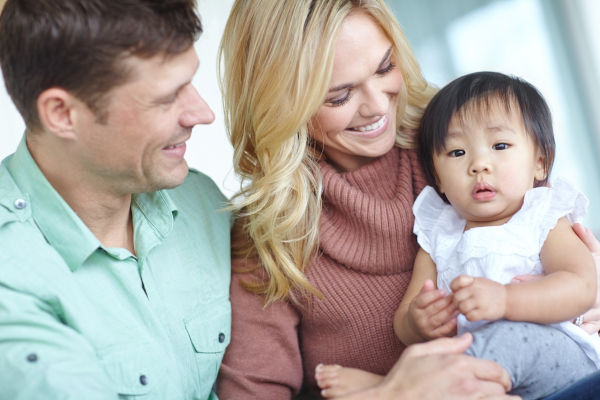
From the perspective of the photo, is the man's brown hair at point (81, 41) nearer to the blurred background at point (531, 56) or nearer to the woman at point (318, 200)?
the woman at point (318, 200)

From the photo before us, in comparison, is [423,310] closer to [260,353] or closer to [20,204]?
[260,353]

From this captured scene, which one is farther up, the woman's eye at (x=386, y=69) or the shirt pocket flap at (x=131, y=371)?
the woman's eye at (x=386, y=69)

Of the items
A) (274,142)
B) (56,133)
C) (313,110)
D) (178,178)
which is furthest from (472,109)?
(56,133)

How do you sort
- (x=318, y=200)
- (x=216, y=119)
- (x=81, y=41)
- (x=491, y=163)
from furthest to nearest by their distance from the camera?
1. (x=216, y=119)
2. (x=318, y=200)
3. (x=491, y=163)
4. (x=81, y=41)

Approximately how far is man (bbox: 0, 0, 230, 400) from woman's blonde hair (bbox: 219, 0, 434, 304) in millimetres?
223

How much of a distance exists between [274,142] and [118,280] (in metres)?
0.53

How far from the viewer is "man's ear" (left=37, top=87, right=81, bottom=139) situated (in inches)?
60.7

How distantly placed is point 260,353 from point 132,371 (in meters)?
0.37

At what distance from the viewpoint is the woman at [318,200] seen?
178cm

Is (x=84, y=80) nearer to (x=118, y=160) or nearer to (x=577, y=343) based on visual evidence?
(x=118, y=160)

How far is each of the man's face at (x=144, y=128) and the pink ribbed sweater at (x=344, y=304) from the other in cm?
42

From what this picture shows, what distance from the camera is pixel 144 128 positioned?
159cm

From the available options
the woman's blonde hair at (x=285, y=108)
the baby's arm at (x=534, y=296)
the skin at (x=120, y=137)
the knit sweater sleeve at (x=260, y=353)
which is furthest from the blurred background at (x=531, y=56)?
the baby's arm at (x=534, y=296)

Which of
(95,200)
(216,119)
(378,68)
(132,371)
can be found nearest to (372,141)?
(378,68)
